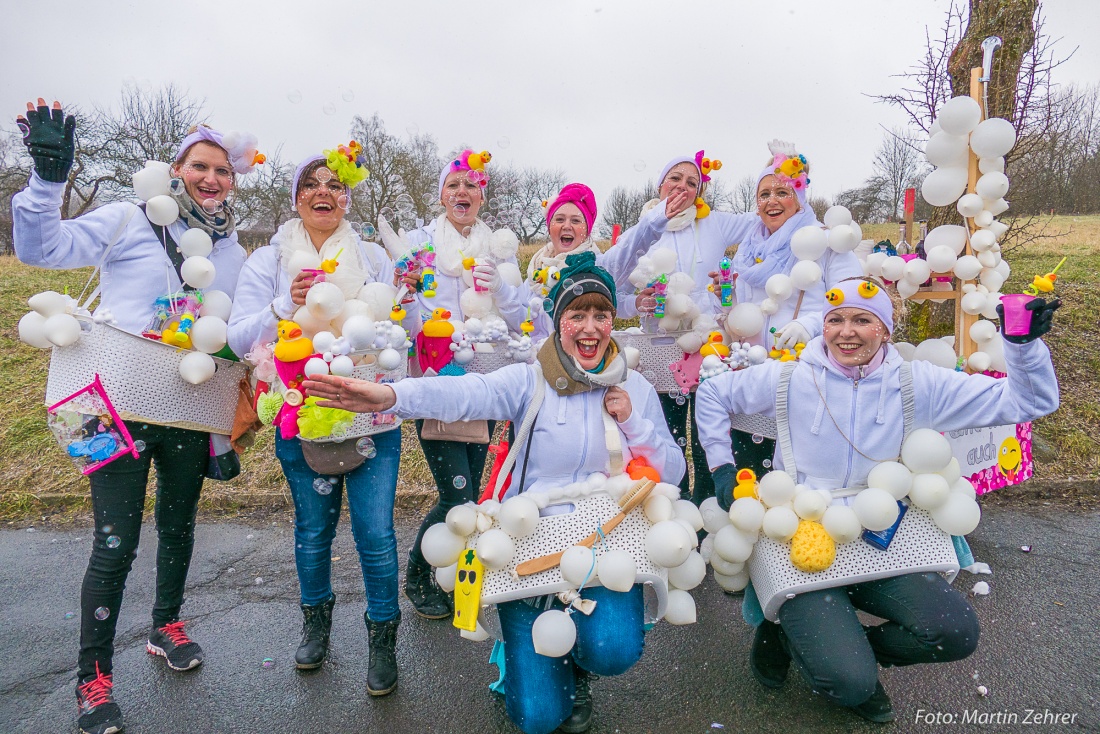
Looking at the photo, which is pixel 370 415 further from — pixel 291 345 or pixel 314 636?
pixel 314 636

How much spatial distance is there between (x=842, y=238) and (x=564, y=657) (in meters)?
2.35

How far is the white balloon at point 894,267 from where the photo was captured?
11.7ft

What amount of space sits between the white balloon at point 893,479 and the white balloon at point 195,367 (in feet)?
8.48

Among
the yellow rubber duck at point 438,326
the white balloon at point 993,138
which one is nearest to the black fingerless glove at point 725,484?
the yellow rubber duck at point 438,326

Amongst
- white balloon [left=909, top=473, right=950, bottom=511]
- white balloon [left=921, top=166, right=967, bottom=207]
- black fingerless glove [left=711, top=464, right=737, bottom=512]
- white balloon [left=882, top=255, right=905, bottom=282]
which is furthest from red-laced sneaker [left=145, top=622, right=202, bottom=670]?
white balloon [left=921, top=166, right=967, bottom=207]

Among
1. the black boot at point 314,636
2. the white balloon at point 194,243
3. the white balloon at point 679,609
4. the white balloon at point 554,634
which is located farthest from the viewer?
the black boot at point 314,636

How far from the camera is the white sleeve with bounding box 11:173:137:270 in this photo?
2.41m

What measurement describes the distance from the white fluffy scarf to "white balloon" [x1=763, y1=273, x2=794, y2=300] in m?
1.89

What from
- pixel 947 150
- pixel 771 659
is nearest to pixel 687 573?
pixel 771 659

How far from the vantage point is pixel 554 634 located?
225 centimetres

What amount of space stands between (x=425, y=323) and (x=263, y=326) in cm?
74

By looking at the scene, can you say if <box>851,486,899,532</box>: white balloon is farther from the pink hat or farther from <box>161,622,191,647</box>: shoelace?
<box>161,622,191,647</box>: shoelace

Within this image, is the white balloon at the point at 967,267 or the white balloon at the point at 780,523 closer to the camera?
the white balloon at the point at 780,523

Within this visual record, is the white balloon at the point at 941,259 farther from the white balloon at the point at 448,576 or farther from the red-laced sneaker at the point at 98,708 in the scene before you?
the red-laced sneaker at the point at 98,708
